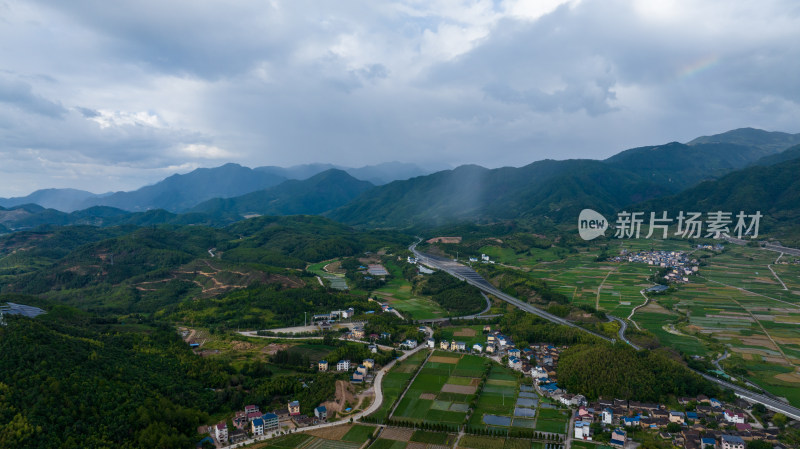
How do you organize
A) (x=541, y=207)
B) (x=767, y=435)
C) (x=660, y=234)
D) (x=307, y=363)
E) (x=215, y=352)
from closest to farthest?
(x=767, y=435)
(x=307, y=363)
(x=215, y=352)
(x=660, y=234)
(x=541, y=207)

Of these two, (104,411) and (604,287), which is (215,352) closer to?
(104,411)

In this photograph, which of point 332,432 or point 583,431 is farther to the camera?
point 332,432

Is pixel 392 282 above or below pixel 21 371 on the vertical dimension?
below

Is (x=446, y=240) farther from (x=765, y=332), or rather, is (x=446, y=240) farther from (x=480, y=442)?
(x=480, y=442)

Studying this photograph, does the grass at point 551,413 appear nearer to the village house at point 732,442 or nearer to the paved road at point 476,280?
the village house at point 732,442

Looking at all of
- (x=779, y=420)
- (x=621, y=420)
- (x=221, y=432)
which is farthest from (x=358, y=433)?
(x=779, y=420)


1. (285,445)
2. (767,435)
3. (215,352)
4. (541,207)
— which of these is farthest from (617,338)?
(541,207)
